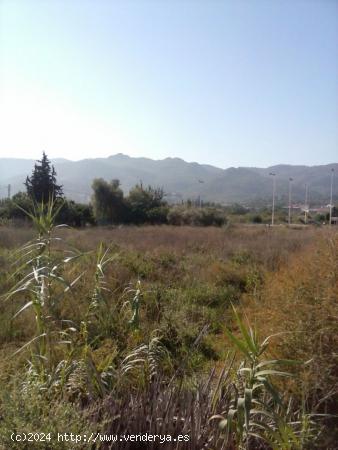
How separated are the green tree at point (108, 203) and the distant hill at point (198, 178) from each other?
55512mm

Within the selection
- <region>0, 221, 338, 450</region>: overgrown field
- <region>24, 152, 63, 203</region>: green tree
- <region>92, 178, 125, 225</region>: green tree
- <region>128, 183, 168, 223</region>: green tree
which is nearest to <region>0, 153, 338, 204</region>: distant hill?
<region>128, 183, 168, 223</region>: green tree

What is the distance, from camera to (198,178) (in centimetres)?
13638

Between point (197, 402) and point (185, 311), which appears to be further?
point (185, 311)

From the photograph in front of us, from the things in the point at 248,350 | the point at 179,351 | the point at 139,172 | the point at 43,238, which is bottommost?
the point at 179,351

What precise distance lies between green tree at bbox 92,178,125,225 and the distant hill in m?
55.5

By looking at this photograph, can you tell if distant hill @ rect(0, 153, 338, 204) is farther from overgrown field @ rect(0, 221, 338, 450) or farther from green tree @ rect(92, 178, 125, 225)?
overgrown field @ rect(0, 221, 338, 450)

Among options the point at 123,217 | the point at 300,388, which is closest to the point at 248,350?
the point at 300,388

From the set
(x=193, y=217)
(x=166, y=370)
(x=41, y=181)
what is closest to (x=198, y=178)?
(x=193, y=217)

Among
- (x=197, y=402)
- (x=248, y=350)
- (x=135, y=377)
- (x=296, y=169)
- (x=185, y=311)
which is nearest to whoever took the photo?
(x=248, y=350)

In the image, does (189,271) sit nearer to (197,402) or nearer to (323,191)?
(197,402)

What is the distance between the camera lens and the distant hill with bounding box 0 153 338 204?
100812mm

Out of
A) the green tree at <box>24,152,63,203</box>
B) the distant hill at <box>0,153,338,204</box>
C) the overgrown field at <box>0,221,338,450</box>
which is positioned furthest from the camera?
the distant hill at <box>0,153,338,204</box>

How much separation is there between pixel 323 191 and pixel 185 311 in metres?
105

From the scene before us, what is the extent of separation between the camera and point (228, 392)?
8.88 ft
